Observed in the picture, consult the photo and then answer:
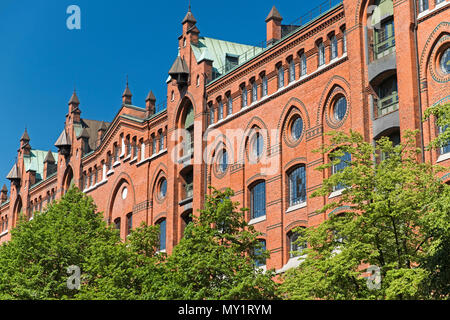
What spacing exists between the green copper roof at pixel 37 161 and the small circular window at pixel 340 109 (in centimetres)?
4766

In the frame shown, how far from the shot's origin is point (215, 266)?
3556 cm

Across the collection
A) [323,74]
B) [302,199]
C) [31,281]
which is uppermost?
[323,74]

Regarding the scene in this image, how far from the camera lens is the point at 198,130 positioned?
55.1 metres

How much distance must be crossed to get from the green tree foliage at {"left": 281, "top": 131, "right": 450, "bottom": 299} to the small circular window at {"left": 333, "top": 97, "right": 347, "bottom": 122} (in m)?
11.3

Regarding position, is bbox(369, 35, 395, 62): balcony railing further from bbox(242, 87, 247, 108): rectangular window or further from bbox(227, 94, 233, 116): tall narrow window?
bbox(227, 94, 233, 116): tall narrow window

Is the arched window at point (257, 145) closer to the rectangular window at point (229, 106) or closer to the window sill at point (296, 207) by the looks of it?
the rectangular window at point (229, 106)

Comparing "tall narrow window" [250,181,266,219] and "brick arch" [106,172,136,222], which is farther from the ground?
"brick arch" [106,172,136,222]

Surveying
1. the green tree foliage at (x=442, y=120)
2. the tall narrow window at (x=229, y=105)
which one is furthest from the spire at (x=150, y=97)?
the green tree foliage at (x=442, y=120)

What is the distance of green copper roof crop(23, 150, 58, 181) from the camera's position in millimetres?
85250

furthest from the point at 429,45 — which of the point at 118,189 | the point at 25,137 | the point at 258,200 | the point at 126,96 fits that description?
the point at 25,137

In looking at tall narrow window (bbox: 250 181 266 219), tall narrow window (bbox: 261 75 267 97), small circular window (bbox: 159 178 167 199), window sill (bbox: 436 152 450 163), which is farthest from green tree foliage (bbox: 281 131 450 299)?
small circular window (bbox: 159 178 167 199)
